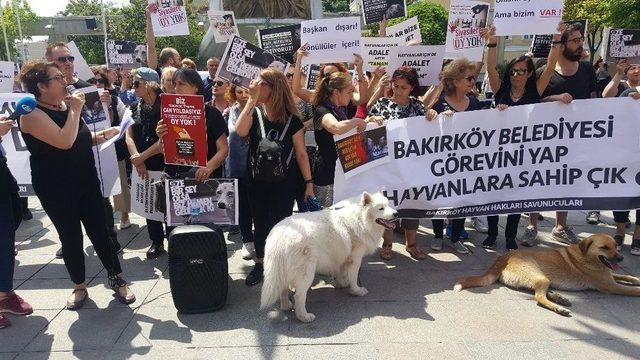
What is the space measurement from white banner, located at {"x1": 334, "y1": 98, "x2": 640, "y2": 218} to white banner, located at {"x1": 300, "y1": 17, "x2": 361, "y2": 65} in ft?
5.88

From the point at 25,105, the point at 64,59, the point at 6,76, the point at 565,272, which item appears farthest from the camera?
the point at 6,76

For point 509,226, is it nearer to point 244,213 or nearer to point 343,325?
point 343,325

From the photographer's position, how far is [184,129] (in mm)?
4324

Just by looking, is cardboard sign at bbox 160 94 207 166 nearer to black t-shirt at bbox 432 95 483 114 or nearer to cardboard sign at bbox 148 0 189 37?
Result: black t-shirt at bbox 432 95 483 114

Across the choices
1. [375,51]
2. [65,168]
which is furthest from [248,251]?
[375,51]

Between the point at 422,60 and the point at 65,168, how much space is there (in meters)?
4.33

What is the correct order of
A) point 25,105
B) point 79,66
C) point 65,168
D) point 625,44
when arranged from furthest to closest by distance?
point 79,66 < point 625,44 < point 65,168 < point 25,105

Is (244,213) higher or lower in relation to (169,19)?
lower

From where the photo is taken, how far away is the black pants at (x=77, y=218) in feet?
12.5

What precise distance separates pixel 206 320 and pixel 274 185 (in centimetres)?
141

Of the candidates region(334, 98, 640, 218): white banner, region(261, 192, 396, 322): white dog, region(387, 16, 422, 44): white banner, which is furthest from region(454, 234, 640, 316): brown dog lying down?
region(387, 16, 422, 44): white banner

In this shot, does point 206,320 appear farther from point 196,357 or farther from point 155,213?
point 155,213

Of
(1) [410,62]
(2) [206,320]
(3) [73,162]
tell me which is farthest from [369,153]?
(3) [73,162]

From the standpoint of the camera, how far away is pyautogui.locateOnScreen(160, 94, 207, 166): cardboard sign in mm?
4203
